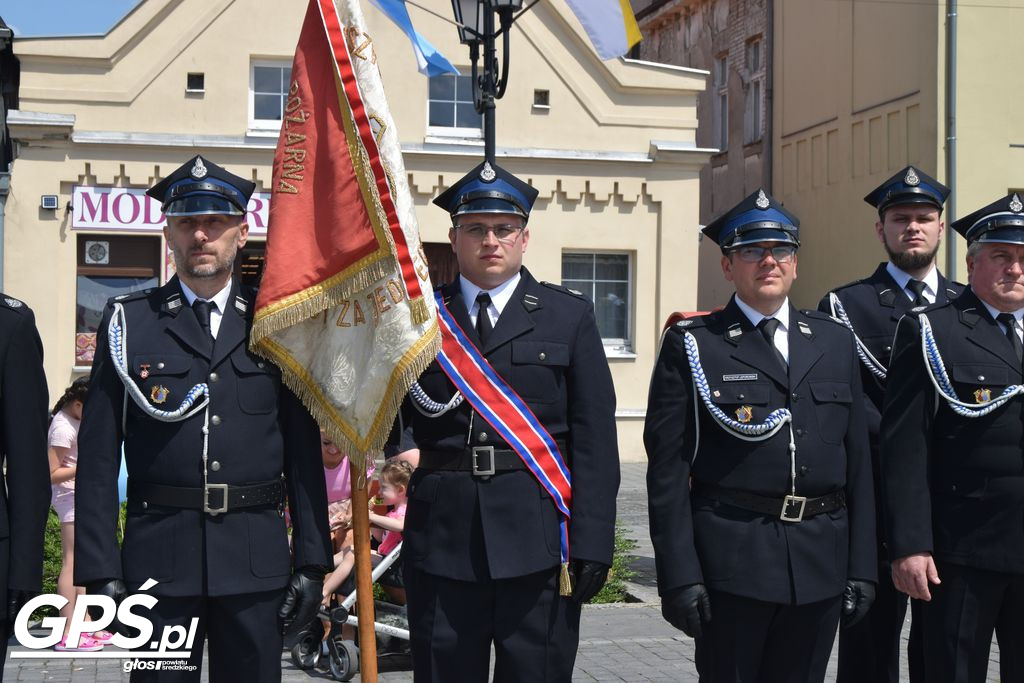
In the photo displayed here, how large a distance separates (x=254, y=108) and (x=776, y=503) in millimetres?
14999

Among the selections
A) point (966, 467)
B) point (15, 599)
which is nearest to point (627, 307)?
point (966, 467)

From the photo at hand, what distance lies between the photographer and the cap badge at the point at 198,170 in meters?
4.71

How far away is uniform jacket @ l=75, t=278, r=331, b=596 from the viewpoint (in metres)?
4.53

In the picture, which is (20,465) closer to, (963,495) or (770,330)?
(770,330)

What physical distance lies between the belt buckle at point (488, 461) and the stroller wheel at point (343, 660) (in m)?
2.87

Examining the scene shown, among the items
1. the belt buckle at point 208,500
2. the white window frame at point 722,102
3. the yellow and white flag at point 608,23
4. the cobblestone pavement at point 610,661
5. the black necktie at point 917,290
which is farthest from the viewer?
the white window frame at point 722,102

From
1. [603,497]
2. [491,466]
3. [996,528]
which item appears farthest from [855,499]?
[491,466]

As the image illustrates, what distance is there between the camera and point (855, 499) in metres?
4.83

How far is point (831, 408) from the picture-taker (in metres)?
4.81

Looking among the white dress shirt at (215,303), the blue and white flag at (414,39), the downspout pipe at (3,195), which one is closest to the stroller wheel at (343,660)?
the white dress shirt at (215,303)

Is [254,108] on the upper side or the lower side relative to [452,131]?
upper

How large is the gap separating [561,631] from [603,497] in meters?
0.49

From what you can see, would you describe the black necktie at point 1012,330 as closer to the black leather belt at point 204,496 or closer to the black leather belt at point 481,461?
the black leather belt at point 481,461

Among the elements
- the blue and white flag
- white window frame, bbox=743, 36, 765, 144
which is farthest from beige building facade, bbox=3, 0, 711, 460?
white window frame, bbox=743, 36, 765, 144
